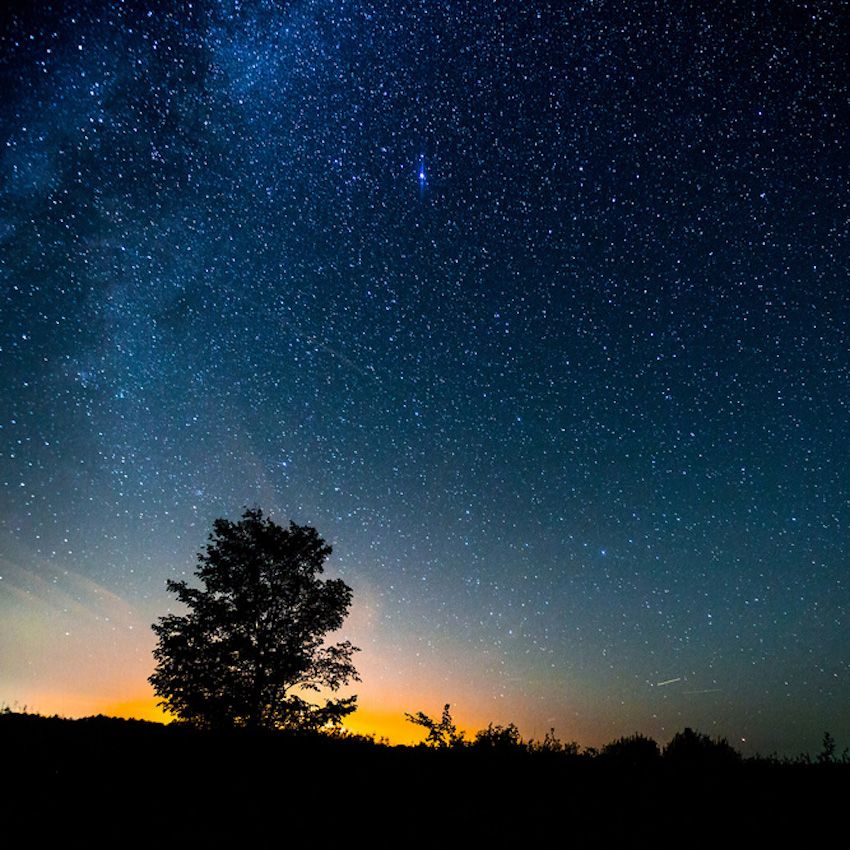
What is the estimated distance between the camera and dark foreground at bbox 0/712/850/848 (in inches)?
190

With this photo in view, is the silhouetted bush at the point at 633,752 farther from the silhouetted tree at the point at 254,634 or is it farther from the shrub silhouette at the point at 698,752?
the silhouetted tree at the point at 254,634

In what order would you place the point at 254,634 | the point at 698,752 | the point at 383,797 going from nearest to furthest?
1. the point at 383,797
2. the point at 698,752
3. the point at 254,634

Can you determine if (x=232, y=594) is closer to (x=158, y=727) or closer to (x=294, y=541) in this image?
(x=294, y=541)

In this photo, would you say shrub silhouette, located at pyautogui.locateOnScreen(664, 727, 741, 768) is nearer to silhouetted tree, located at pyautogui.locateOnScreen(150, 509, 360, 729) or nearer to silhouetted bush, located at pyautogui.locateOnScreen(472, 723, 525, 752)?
silhouetted bush, located at pyautogui.locateOnScreen(472, 723, 525, 752)

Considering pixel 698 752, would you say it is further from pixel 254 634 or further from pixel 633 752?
pixel 254 634

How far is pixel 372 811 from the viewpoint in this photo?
5504 mm

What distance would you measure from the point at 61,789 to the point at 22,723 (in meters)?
5.01

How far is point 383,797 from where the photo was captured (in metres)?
5.96

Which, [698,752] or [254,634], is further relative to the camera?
[254,634]

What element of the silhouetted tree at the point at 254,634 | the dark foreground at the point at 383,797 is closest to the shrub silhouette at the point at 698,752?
the dark foreground at the point at 383,797

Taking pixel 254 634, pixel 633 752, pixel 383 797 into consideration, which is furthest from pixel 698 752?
pixel 254 634

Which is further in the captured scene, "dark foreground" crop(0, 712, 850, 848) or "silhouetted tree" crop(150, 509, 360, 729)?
"silhouetted tree" crop(150, 509, 360, 729)

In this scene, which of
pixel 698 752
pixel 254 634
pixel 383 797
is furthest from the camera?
pixel 254 634

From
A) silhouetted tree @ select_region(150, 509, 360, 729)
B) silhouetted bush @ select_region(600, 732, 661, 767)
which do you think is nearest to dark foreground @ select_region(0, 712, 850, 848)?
silhouetted bush @ select_region(600, 732, 661, 767)
